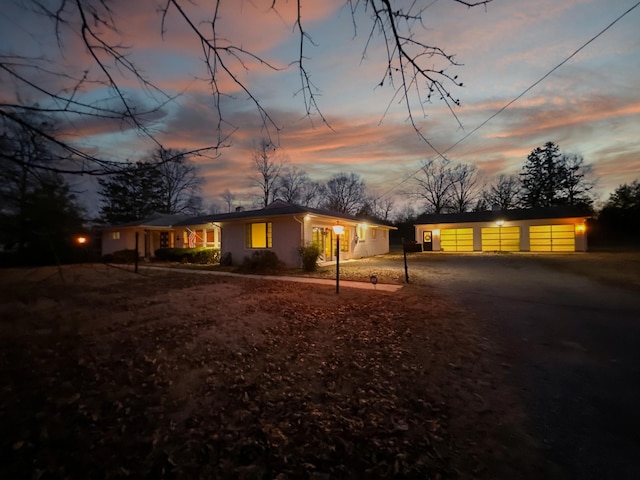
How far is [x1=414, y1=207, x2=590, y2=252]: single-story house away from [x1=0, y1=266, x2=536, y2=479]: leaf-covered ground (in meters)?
23.6

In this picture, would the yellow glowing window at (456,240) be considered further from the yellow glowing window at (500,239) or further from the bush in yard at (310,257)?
the bush in yard at (310,257)

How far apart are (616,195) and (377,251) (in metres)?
30.9

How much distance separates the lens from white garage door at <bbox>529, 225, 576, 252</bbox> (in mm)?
23625

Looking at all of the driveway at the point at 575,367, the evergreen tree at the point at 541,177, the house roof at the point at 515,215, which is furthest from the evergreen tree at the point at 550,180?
the driveway at the point at 575,367

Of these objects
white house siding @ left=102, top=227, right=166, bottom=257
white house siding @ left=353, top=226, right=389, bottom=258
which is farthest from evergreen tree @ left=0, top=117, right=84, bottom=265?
white house siding @ left=102, top=227, right=166, bottom=257

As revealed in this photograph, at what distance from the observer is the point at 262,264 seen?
14492 millimetres

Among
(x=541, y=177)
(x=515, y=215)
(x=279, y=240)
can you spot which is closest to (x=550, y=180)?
(x=541, y=177)

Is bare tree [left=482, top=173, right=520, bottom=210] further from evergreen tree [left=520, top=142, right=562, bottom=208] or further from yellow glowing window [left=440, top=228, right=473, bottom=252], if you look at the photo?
yellow glowing window [left=440, top=228, right=473, bottom=252]

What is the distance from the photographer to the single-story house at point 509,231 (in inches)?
926

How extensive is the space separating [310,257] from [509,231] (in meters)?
20.6

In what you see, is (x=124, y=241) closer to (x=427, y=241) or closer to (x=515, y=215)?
(x=427, y=241)

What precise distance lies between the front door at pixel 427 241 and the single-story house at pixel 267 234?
5.56m

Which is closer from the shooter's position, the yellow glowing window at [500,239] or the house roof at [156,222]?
the house roof at [156,222]

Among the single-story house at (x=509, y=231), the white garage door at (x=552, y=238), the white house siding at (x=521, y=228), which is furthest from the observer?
the white garage door at (x=552, y=238)
